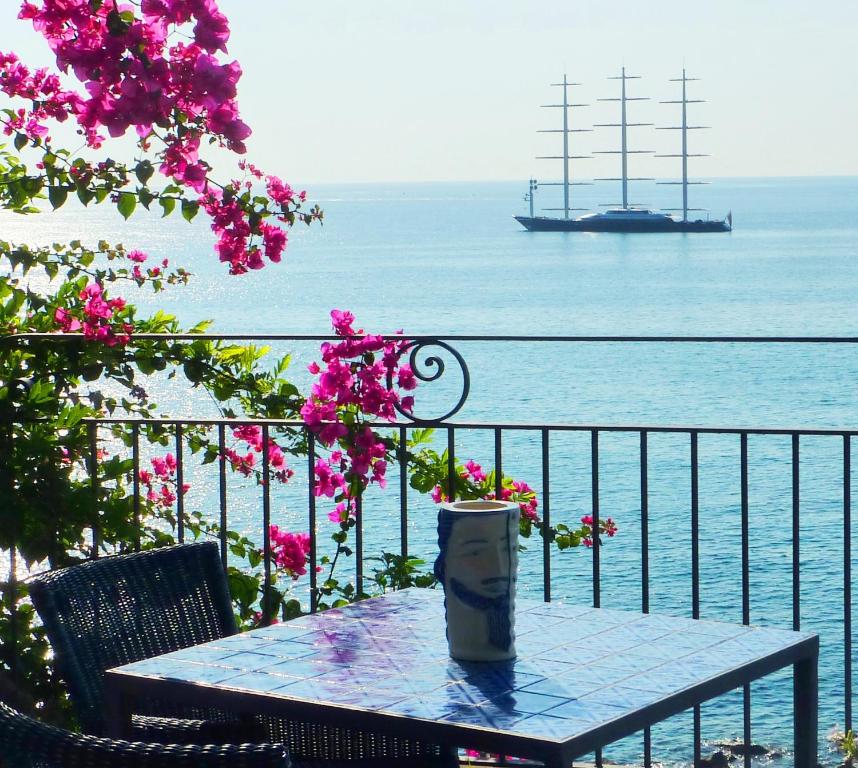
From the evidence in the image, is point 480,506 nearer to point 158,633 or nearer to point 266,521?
point 158,633

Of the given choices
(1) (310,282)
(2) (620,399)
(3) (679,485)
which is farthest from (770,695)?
(1) (310,282)

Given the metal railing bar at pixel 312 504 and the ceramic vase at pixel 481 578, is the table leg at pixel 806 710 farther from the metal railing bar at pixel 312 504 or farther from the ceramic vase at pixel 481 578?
the metal railing bar at pixel 312 504

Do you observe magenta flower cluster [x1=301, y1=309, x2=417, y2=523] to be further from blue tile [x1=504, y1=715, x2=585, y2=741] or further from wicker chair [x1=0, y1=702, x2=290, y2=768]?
wicker chair [x1=0, y1=702, x2=290, y2=768]

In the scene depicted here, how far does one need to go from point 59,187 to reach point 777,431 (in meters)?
2.13

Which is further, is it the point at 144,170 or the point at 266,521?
the point at 144,170

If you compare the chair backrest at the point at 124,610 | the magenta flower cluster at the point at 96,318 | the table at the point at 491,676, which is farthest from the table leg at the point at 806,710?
the magenta flower cluster at the point at 96,318

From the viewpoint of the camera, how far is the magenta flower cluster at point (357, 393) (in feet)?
11.3

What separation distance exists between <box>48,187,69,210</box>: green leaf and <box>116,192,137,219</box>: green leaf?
0.49 ft

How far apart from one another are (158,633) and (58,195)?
5.80ft

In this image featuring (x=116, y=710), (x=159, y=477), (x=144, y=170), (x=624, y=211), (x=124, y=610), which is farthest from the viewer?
(x=624, y=211)

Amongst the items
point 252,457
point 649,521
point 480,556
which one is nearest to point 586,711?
point 480,556

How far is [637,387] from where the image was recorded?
3634 cm

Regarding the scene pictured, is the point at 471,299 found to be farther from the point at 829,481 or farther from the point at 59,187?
the point at 59,187

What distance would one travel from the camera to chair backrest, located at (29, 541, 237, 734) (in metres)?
2.33
